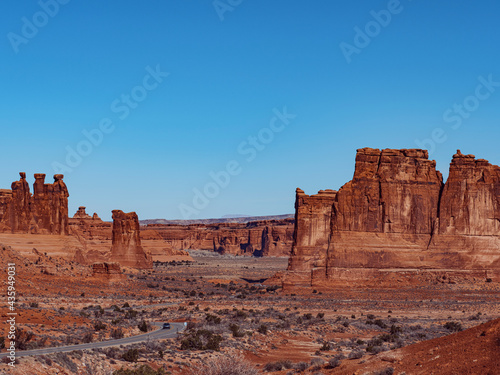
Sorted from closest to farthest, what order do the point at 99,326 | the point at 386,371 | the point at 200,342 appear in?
the point at 386,371 < the point at 200,342 < the point at 99,326

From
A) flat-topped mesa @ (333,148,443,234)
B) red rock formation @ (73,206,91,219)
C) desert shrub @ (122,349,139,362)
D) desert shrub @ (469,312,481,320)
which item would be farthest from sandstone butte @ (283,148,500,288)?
red rock formation @ (73,206,91,219)

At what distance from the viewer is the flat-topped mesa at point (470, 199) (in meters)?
57.8

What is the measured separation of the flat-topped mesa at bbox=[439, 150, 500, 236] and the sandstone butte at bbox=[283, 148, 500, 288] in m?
0.08

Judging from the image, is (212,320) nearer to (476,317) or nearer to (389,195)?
(476,317)

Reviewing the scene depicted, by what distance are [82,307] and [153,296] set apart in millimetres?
13997

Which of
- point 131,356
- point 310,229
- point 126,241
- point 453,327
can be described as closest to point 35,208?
point 126,241

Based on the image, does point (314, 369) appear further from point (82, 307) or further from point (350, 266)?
point (350, 266)

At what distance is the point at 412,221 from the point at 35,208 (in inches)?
1392

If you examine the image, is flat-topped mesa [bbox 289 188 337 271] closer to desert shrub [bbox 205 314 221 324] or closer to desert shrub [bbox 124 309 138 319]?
desert shrub [bbox 205 314 221 324]

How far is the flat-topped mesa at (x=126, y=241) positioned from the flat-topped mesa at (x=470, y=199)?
3893 centimetres

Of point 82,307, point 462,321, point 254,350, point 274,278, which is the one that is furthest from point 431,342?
point 274,278

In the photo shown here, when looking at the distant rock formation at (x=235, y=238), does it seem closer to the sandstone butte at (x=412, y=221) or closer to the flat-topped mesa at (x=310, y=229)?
the flat-topped mesa at (x=310, y=229)

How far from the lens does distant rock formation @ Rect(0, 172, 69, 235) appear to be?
62625mm

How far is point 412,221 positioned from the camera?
57.8 m
